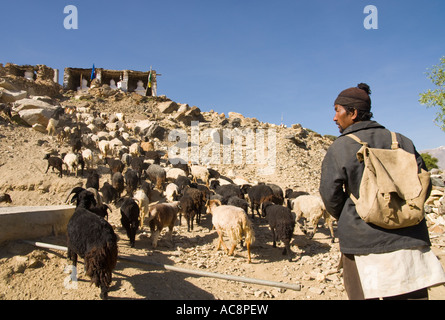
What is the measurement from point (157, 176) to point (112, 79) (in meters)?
26.4

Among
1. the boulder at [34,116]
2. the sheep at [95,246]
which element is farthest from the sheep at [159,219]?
the boulder at [34,116]

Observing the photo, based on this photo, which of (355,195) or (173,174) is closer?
(355,195)

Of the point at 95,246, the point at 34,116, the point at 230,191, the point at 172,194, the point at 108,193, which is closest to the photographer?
the point at 95,246

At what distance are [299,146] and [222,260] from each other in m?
18.5

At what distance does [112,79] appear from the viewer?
111 ft

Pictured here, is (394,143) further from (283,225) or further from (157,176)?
(157,176)

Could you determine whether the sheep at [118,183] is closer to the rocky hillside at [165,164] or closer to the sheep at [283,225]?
the rocky hillside at [165,164]

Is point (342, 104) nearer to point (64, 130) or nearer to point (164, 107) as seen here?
point (64, 130)

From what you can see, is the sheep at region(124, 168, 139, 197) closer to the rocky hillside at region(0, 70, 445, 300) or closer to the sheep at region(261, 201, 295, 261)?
the rocky hillside at region(0, 70, 445, 300)

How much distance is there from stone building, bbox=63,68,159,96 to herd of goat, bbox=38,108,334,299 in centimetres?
1532

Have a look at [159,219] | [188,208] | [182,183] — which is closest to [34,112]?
[182,183]

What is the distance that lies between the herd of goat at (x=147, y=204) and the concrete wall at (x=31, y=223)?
423 mm

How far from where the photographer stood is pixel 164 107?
28.4 meters

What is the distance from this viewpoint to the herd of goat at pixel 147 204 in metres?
3.76
